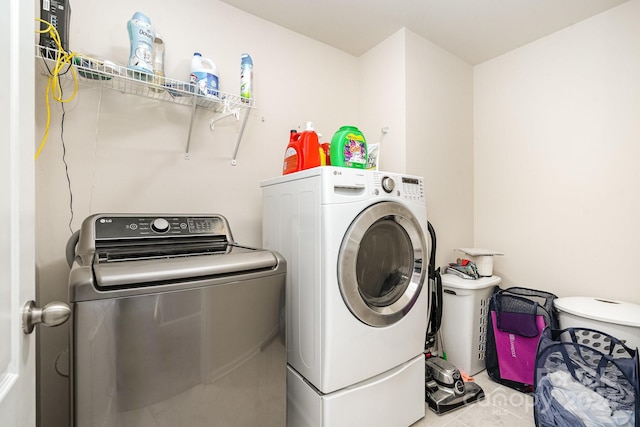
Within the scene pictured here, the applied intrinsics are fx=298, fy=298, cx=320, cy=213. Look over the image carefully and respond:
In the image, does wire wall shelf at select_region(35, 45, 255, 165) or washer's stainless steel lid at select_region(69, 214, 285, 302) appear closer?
washer's stainless steel lid at select_region(69, 214, 285, 302)

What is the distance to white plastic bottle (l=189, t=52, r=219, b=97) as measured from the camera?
149cm

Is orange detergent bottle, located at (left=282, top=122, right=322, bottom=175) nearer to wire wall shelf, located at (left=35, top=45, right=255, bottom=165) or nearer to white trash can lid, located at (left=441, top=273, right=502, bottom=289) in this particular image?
wire wall shelf, located at (left=35, top=45, right=255, bottom=165)

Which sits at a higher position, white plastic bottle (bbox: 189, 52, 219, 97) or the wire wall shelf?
white plastic bottle (bbox: 189, 52, 219, 97)

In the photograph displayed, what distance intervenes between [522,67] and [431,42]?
30.1 inches

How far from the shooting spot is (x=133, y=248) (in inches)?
45.7

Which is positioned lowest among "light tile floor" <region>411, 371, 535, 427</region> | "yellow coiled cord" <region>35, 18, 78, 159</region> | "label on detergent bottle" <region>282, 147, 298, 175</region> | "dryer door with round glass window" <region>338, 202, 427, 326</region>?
"light tile floor" <region>411, 371, 535, 427</region>

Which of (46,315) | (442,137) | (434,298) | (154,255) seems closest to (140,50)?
(154,255)

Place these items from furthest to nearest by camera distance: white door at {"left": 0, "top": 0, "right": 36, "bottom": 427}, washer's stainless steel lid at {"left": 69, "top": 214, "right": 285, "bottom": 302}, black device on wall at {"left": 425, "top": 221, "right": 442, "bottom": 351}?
1. black device on wall at {"left": 425, "top": 221, "right": 442, "bottom": 351}
2. washer's stainless steel lid at {"left": 69, "top": 214, "right": 285, "bottom": 302}
3. white door at {"left": 0, "top": 0, "right": 36, "bottom": 427}

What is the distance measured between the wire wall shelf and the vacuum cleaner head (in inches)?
74.9

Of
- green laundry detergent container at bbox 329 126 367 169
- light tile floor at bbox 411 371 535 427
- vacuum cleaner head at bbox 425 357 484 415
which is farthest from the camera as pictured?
vacuum cleaner head at bbox 425 357 484 415

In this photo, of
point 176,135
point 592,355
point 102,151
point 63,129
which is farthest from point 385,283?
point 63,129

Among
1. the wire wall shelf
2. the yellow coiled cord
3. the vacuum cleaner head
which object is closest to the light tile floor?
the vacuum cleaner head

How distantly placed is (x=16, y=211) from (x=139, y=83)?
108 cm

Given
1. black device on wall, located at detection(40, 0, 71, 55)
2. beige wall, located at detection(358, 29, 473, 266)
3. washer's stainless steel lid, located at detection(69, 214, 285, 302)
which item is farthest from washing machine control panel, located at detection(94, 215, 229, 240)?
beige wall, located at detection(358, 29, 473, 266)
